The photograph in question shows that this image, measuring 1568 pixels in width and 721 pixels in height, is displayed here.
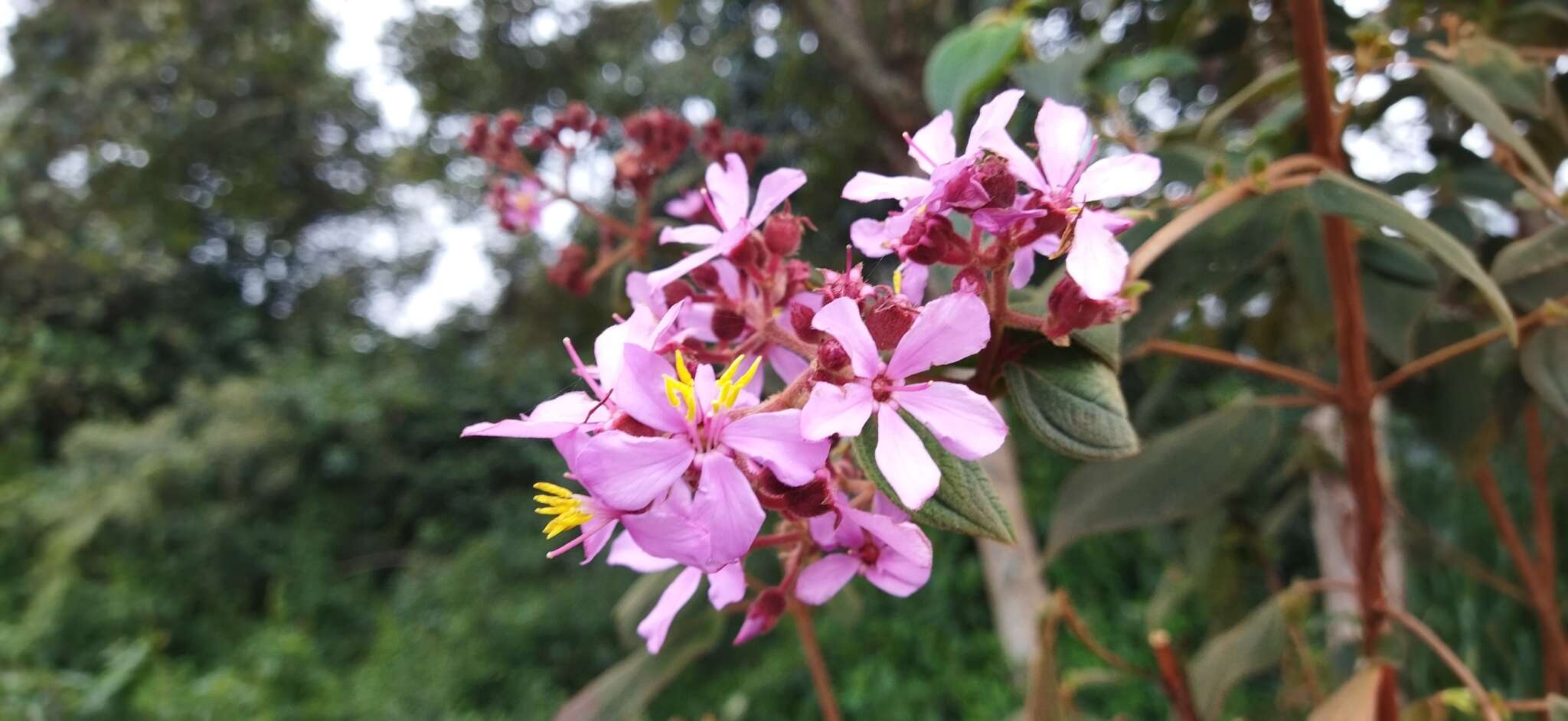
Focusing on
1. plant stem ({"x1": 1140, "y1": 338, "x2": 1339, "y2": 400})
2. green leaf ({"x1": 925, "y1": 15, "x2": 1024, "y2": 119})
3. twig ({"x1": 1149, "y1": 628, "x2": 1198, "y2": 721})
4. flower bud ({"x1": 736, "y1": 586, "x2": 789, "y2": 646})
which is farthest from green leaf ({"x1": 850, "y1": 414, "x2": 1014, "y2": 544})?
green leaf ({"x1": 925, "y1": 15, "x2": 1024, "y2": 119})

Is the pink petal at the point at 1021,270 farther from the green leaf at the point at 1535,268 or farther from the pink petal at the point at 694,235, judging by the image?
the green leaf at the point at 1535,268

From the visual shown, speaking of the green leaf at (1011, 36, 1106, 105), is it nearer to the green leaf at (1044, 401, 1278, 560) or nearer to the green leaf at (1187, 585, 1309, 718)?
the green leaf at (1044, 401, 1278, 560)

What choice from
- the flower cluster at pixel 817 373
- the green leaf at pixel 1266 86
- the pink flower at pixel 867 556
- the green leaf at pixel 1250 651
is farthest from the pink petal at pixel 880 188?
the green leaf at pixel 1250 651

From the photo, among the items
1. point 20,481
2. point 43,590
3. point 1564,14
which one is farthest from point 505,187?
point 20,481

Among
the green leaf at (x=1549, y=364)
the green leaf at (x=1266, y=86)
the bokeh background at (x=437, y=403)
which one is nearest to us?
the green leaf at (x=1549, y=364)

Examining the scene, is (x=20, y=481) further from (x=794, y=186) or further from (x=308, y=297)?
(x=794, y=186)

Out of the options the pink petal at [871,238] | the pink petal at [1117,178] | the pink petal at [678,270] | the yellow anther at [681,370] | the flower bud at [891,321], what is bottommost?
the pink petal at [1117,178]

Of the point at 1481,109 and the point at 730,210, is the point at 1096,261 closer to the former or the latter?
the point at 730,210

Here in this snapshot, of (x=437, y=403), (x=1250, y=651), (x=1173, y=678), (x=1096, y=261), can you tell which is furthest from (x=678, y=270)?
(x=437, y=403)
